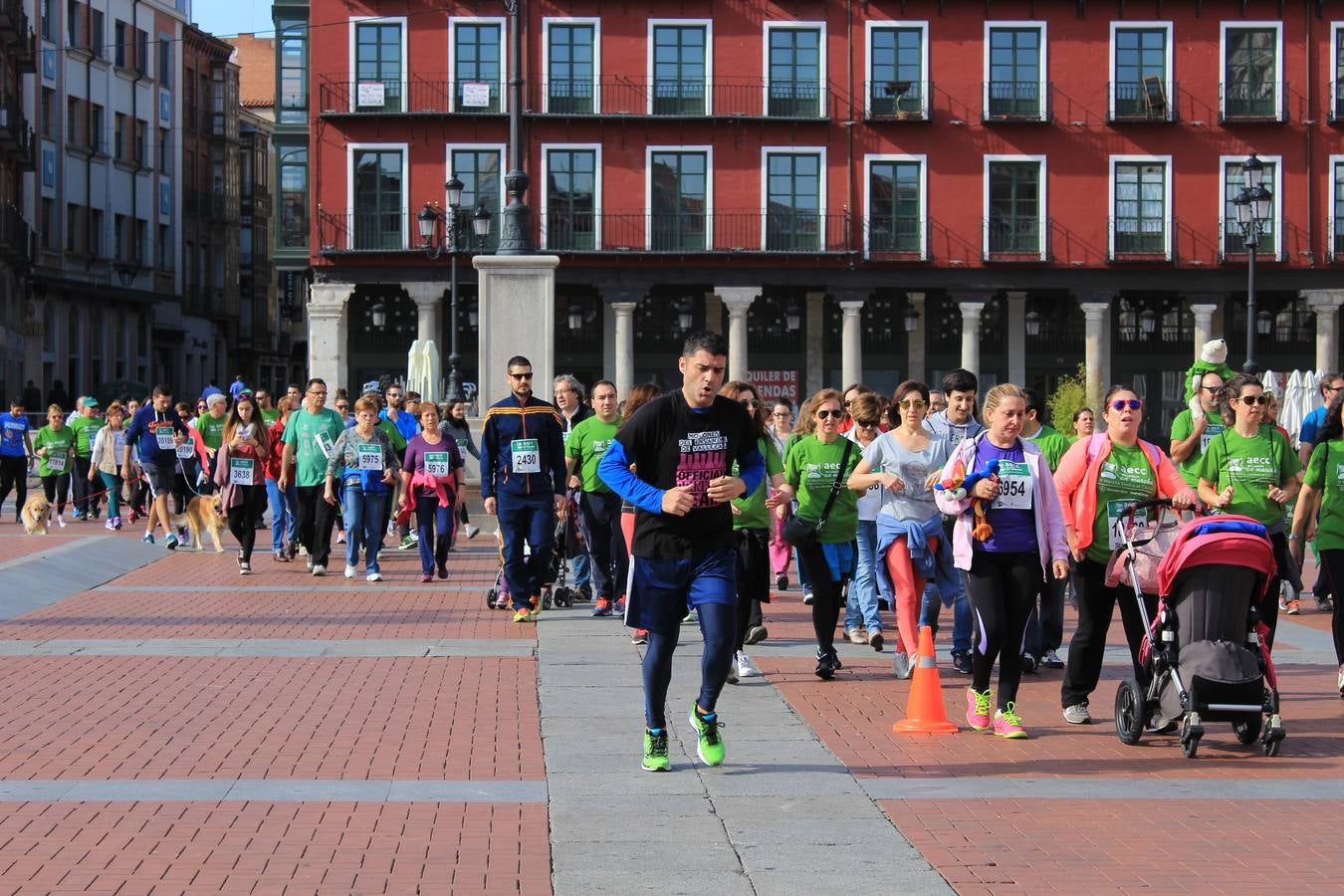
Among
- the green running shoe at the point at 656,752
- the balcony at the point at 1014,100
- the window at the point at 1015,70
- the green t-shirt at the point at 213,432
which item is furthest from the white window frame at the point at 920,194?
the green running shoe at the point at 656,752

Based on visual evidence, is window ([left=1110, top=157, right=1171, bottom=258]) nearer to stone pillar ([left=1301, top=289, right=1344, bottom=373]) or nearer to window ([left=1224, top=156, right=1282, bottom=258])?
window ([left=1224, top=156, right=1282, bottom=258])

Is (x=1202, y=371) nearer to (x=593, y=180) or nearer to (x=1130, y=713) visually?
(x=1130, y=713)

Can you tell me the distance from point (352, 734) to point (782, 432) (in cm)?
766

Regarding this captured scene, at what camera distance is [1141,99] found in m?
46.8

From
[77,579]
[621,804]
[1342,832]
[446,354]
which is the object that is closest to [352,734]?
[621,804]

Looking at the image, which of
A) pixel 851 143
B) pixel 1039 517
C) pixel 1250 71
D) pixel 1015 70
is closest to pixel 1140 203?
pixel 1250 71

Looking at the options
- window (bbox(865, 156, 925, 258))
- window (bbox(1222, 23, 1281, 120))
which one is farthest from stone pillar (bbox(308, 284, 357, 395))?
window (bbox(1222, 23, 1281, 120))

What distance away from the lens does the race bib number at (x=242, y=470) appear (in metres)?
17.2

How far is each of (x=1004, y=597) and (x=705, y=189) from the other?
38910 millimetres

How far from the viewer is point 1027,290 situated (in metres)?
48.1

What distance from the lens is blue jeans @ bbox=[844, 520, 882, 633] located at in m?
12.0

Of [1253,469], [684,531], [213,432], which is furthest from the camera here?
[213,432]

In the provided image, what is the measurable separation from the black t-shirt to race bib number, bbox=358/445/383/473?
27.9 feet

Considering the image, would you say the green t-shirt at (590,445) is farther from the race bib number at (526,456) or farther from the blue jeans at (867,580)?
the blue jeans at (867,580)
